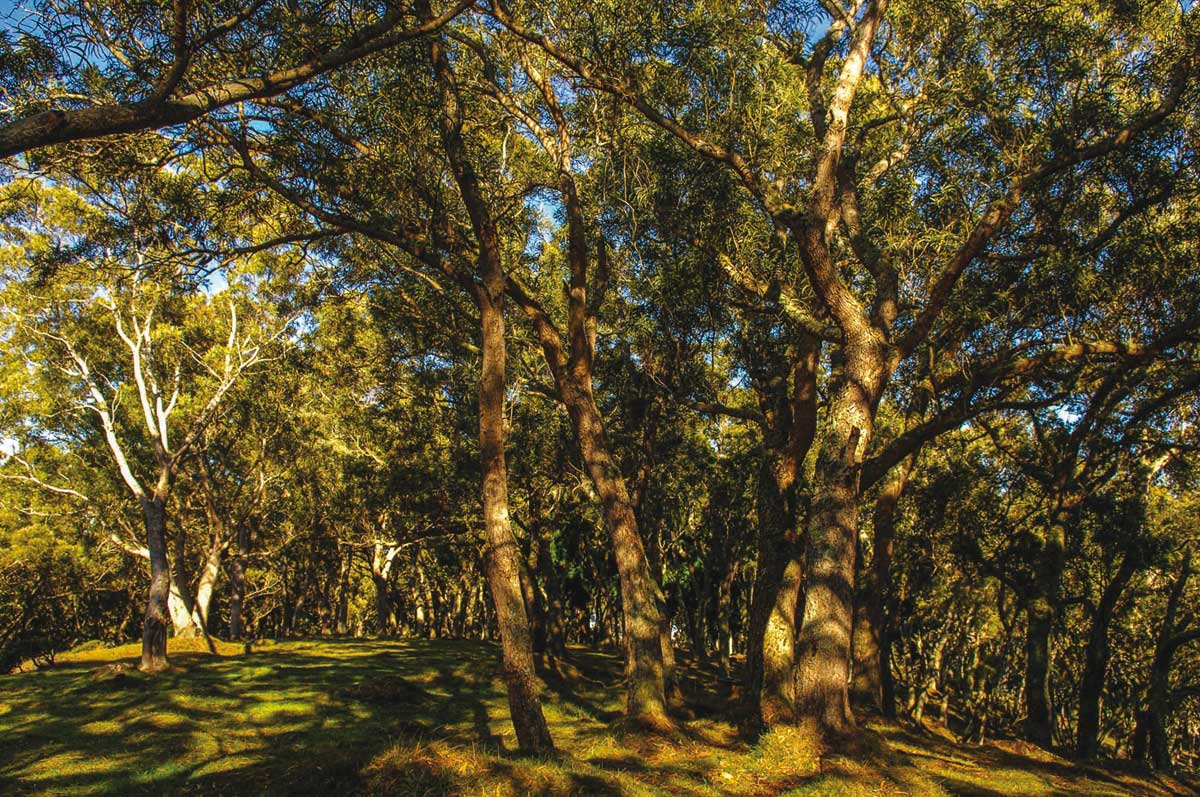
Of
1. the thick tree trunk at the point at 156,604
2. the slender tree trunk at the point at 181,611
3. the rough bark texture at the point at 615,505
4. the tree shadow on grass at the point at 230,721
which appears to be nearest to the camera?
the tree shadow on grass at the point at 230,721

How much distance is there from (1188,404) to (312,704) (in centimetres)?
1902

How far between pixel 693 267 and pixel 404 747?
35.5 feet

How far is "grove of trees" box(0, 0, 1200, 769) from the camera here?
9.66 m

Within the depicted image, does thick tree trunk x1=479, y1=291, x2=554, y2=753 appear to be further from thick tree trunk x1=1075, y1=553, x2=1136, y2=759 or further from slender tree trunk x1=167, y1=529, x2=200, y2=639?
slender tree trunk x1=167, y1=529, x2=200, y2=639

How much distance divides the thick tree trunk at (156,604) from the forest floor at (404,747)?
0.56m

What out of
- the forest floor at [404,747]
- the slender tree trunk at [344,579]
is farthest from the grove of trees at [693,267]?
the slender tree trunk at [344,579]

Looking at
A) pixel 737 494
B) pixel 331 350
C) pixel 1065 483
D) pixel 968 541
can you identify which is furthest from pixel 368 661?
pixel 1065 483

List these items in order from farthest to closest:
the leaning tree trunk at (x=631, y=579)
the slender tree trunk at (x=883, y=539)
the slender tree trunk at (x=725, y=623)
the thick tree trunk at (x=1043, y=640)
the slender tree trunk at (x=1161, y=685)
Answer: the slender tree trunk at (x=725, y=623)
the slender tree trunk at (x=1161, y=685)
the thick tree trunk at (x=1043, y=640)
the slender tree trunk at (x=883, y=539)
the leaning tree trunk at (x=631, y=579)

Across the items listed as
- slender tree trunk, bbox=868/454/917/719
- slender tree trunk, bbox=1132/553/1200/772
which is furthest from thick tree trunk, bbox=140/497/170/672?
slender tree trunk, bbox=1132/553/1200/772

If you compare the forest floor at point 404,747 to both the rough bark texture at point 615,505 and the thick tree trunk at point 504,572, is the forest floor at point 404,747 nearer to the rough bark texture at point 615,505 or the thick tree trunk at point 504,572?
the thick tree trunk at point 504,572

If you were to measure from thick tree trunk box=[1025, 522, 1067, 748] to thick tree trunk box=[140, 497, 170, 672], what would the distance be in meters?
19.0

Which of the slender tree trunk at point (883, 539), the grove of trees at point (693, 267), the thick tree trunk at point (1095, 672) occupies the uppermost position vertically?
the grove of trees at point (693, 267)

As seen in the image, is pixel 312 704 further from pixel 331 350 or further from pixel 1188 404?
pixel 1188 404

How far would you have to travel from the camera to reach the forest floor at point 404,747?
25.0 ft
